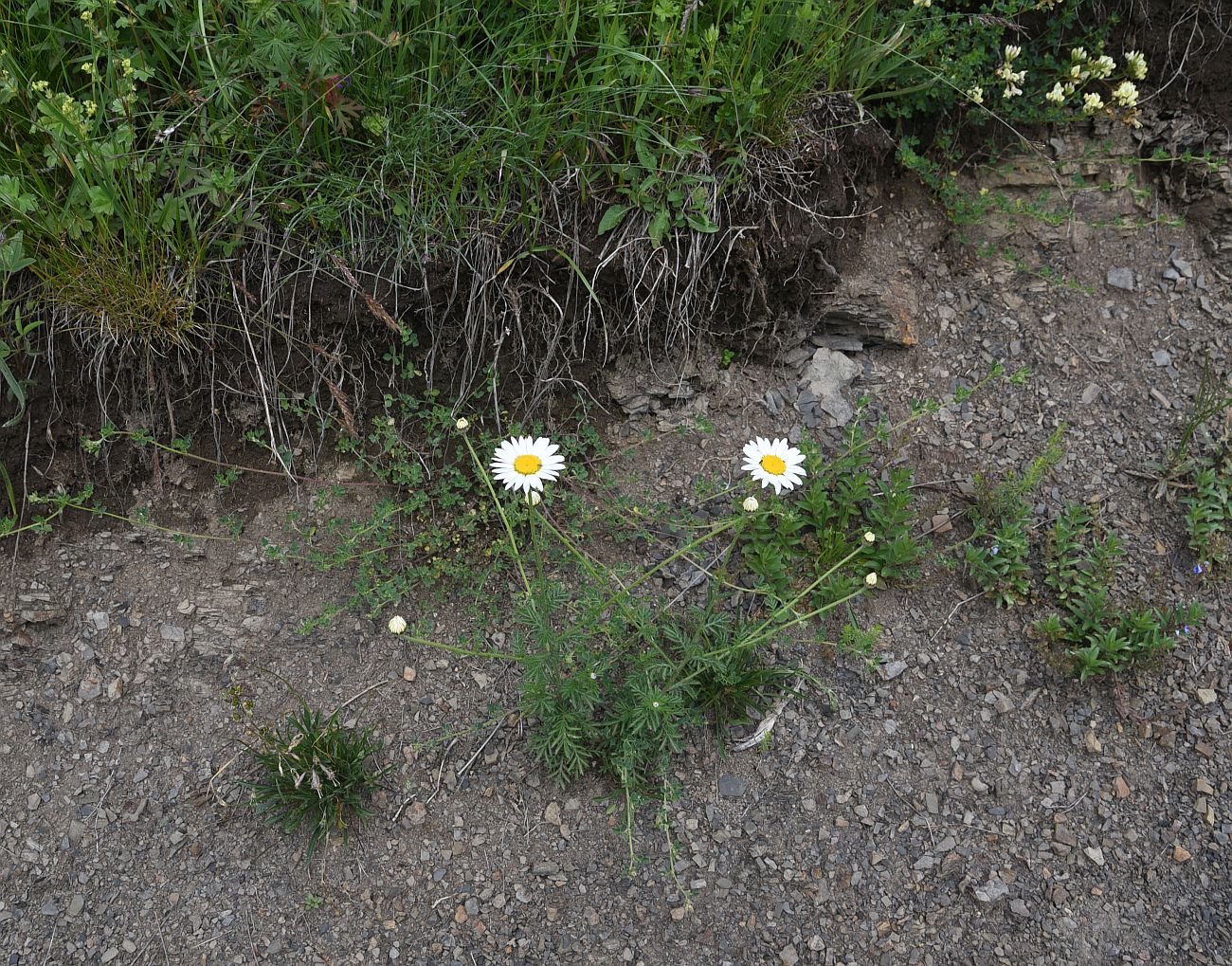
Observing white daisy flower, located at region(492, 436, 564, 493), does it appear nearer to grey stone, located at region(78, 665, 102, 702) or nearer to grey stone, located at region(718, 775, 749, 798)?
grey stone, located at region(718, 775, 749, 798)

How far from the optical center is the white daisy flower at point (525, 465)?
2047 mm

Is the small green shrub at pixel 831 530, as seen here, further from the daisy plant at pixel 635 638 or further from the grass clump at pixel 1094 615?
the grass clump at pixel 1094 615

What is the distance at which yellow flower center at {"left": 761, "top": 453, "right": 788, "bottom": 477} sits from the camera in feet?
7.37

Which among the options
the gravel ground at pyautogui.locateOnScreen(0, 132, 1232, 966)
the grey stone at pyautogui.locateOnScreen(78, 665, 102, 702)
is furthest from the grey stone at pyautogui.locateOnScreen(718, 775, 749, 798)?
the grey stone at pyautogui.locateOnScreen(78, 665, 102, 702)

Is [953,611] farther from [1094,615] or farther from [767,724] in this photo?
[767,724]

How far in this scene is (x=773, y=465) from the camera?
2.26 metres

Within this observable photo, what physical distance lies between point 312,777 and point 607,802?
757mm

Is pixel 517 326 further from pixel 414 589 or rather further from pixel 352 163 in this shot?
pixel 414 589

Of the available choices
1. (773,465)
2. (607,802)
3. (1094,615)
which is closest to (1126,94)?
(1094,615)

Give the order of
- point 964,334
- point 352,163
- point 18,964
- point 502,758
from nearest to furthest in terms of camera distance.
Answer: point 18,964, point 502,758, point 352,163, point 964,334

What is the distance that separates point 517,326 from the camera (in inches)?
109

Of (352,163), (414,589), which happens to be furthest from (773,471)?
(352,163)

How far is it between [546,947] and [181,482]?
1717 millimetres

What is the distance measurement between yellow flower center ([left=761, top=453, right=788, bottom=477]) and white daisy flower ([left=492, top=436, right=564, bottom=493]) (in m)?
0.50
